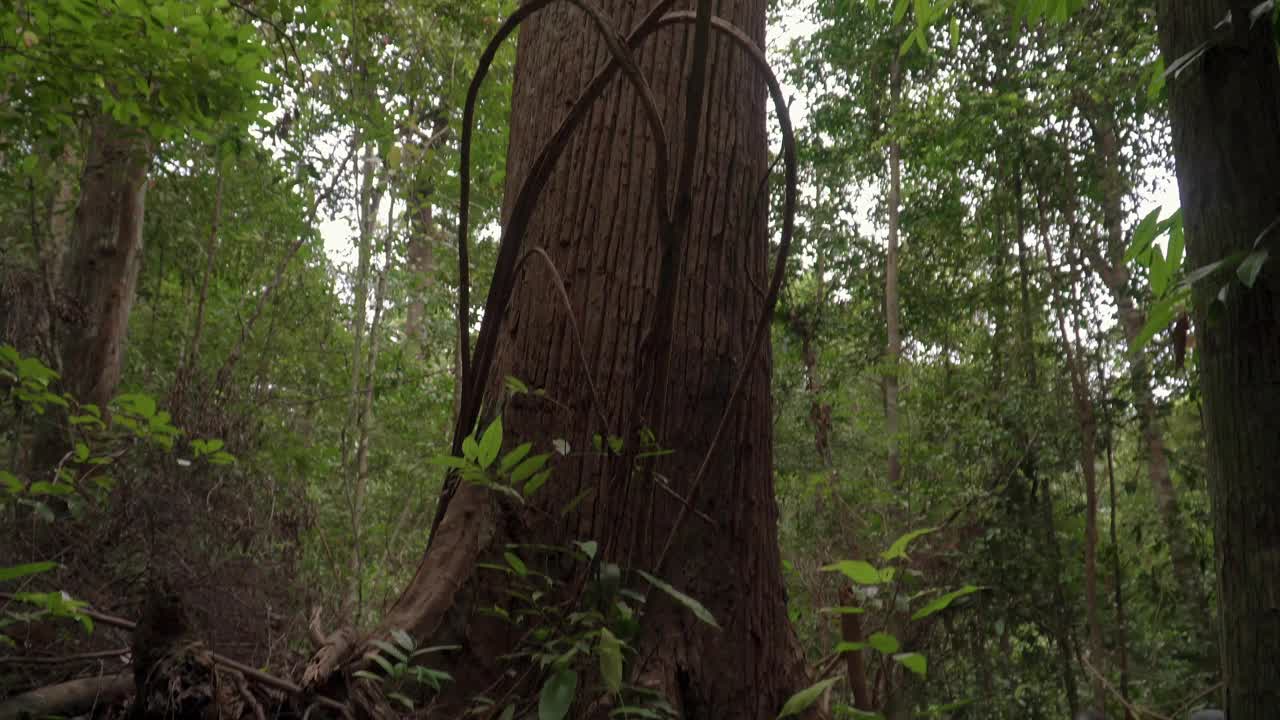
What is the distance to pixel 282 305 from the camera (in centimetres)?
780

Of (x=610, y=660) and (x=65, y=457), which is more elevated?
(x=65, y=457)

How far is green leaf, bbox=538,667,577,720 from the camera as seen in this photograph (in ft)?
3.45

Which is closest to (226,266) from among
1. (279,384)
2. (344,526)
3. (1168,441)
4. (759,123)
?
(279,384)

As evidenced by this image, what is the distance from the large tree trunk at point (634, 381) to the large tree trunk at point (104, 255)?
3.87 m

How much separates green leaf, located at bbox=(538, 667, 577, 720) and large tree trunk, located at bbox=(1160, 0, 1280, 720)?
2.47ft

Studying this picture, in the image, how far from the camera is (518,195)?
1.27 m

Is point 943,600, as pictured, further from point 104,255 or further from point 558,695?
point 104,255

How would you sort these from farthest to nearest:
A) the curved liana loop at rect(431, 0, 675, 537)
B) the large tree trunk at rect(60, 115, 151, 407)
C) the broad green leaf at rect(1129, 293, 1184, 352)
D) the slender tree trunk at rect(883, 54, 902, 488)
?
1. the slender tree trunk at rect(883, 54, 902, 488)
2. the large tree trunk at rect(60, 115, 151, 407)
3. the broad green leaf at rect(1129, 293, 1184, 352)
4. the curved liana loop at rect(431, 0, 675, 537)

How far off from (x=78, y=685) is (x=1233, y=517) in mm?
1650

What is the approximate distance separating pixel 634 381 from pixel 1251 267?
0.84 metres

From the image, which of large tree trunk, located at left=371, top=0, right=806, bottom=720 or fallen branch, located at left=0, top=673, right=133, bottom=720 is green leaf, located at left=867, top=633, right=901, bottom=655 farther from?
fallen branch, located at left=0, top=673, right=133, bottom=720

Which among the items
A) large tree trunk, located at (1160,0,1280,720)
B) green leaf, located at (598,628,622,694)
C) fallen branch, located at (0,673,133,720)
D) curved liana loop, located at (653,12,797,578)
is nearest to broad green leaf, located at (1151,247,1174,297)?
large tree trunk, located at (1160,0,1280,720)

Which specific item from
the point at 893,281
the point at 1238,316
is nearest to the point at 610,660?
the point at 1238,316

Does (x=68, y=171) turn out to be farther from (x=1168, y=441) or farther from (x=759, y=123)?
(x=1168, y=441)
